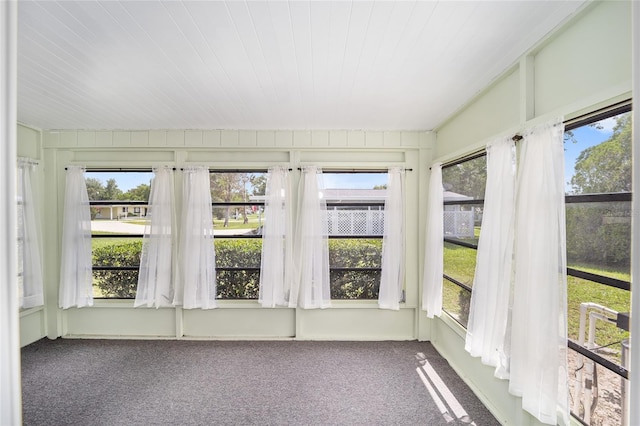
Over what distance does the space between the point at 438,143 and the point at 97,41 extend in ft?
10.7

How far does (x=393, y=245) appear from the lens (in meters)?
3.46

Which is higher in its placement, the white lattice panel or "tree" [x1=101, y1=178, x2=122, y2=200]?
"tree" [x1=101, y1=178, x2=122, y2=200]

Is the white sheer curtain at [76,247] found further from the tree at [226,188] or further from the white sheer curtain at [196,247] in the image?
the tree at [226,188]

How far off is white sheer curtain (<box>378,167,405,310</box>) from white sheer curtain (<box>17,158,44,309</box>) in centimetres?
392

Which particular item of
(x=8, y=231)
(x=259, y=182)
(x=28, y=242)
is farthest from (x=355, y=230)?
(x=28, y=242)

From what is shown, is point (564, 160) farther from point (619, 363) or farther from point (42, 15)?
point (42, 15)

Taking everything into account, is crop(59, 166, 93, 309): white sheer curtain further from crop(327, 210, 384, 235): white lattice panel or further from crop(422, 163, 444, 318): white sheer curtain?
crop(422, 163, 444, 318): white sheer curtain

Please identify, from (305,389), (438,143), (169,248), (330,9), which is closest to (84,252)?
(169,248)

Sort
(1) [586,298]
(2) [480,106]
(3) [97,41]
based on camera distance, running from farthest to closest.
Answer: (2) [480,106] < (3) [97,41] < (1) [586,298]

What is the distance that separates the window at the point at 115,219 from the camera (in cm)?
364

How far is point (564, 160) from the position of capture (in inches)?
63.1

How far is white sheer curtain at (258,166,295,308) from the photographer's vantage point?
11.3 ft

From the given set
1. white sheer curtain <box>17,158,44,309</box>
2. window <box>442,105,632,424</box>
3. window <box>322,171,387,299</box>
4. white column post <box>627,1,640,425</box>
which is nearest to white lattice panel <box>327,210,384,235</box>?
window <box>322,171,387,299</box>

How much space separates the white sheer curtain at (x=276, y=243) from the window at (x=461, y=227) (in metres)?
1.79
